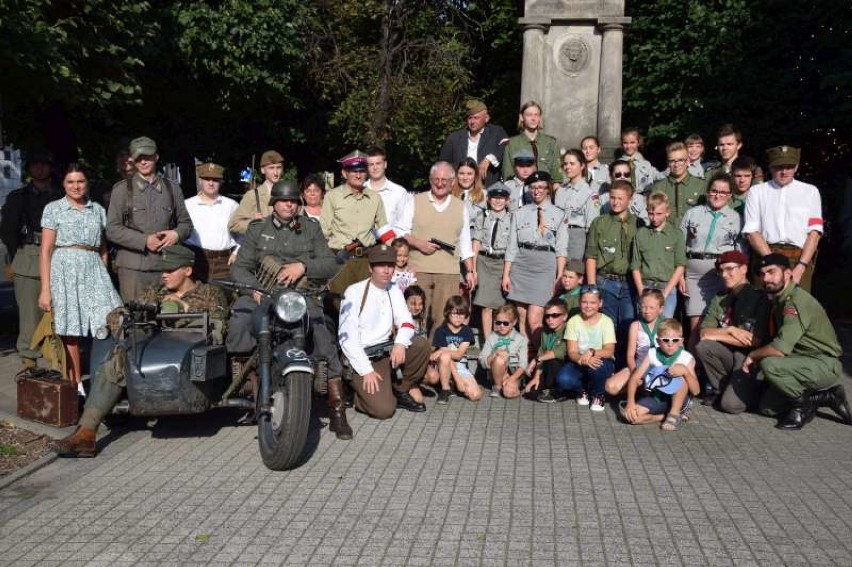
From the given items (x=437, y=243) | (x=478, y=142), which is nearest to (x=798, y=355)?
(x=437, y=243)

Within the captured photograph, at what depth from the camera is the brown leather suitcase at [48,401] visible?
753 cm

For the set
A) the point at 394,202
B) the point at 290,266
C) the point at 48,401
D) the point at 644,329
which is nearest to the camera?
the point at 290,266

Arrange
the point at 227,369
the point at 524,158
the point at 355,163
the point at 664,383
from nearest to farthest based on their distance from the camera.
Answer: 1. the point at 227,369
2. the point at 664,383
3. the point at 355,163
4. the point at 524,158

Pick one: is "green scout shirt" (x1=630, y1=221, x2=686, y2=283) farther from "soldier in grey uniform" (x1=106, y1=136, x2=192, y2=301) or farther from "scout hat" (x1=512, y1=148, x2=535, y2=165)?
"soldier in grey uniform" (x1=106, y1=136, x2=192, y2=301)

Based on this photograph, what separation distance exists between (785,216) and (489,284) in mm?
2707

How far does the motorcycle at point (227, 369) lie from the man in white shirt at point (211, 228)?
1781 mm

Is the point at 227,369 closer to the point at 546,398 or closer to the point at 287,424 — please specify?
the point at 287,424

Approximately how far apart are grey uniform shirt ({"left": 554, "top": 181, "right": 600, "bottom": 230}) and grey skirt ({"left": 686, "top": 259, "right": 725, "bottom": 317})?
116 cm

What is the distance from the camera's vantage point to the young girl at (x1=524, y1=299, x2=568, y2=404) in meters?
8.82

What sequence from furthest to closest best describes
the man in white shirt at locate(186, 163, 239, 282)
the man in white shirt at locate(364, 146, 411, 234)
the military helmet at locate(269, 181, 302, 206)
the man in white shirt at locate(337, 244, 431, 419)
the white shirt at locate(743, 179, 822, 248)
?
the man in white shirt at locate(364, 146, 411, 234), the white shirt at locate(743, 179, 822, 248), the man in white shirt at locate(186, 163, 239, 282), the man in white shirt at locate(337, 244, 431, 419), the military helmet at locate(269, 181, 302, 206)

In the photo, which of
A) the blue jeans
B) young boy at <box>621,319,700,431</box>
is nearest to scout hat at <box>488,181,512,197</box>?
the blue jeans

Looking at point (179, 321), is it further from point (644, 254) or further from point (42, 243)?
point (644, 254)

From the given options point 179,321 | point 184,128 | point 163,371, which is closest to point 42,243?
point 179,321

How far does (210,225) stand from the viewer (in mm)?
9227
